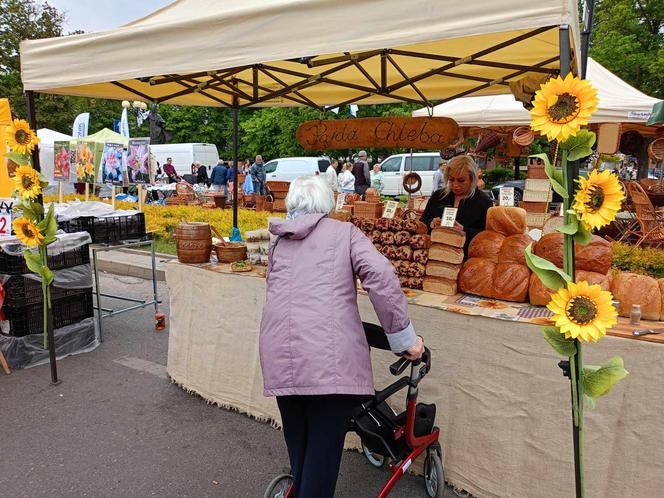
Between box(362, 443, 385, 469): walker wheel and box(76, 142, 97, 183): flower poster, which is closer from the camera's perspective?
box(362, 443, 385, 469): walker wheel

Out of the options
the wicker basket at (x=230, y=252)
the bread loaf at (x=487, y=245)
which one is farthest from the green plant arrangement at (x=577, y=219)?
the wicker basket at (x=230, y=252)

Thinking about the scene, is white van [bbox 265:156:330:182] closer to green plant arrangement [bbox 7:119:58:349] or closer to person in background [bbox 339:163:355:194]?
person in background [bbox 339:163:355:194]

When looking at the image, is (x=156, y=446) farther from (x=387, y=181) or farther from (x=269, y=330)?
Answer: (x=387, y=181)

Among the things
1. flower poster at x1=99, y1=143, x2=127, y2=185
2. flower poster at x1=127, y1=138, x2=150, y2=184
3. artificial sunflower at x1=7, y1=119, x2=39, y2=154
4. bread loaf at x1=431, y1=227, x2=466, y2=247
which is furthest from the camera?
flower poster at x1=99, y1=143, x2=127, y2=185

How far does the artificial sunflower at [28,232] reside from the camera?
3.58m

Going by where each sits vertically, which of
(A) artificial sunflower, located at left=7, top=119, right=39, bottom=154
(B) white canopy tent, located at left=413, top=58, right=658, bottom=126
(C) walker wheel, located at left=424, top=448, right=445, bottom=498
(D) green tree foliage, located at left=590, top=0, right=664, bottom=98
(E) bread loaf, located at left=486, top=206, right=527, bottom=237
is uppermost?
(D) green tree foliage, located at left=590, top=0, right=664, bottom=98

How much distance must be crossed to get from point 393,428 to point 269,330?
0.86 metres

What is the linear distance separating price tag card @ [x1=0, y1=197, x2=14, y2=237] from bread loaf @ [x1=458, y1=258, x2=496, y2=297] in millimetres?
3901

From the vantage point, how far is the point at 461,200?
12.2ft

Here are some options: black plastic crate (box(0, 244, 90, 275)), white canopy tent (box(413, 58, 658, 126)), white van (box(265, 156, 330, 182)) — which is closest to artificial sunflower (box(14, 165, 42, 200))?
black plastic crate (box(0, 244, 90, 275))

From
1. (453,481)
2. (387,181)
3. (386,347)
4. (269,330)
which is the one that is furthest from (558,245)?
(387,181)

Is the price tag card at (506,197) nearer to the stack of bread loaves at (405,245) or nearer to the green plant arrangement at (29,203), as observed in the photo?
the stack of bread loaves at (405,245)

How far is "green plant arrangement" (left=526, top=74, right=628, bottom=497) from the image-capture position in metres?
1.49

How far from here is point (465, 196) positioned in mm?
3705
